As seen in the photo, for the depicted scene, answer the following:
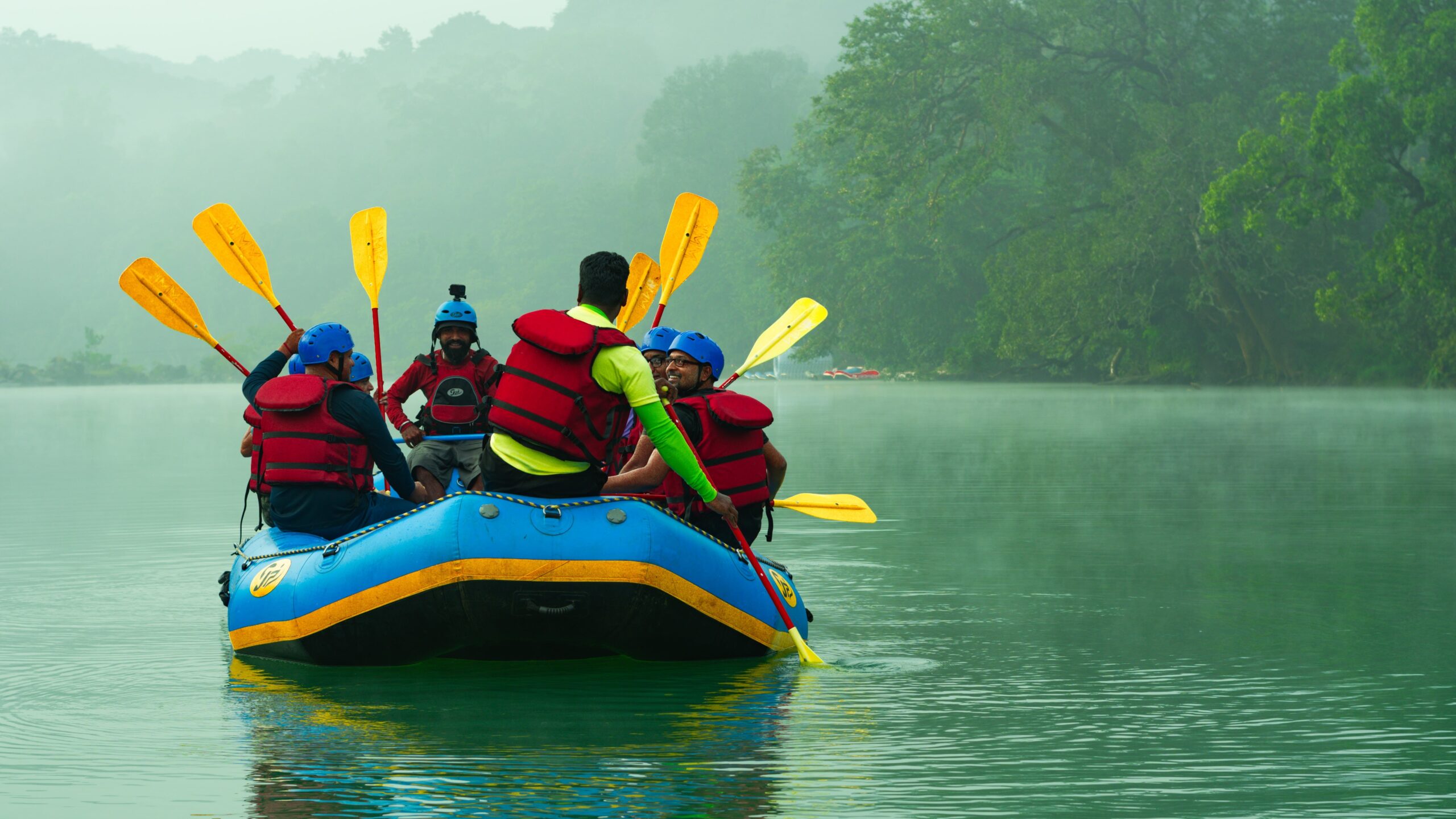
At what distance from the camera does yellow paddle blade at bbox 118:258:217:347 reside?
9109 millimetres

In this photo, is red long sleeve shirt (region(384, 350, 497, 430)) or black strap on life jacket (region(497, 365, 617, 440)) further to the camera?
red long sleeve shirt (region(384, 350, 497, 430))

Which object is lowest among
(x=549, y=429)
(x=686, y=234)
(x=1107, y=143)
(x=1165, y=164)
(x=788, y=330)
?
(x=549, y=429)

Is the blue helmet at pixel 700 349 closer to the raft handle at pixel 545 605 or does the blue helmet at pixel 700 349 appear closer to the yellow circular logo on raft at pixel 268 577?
the raft handle at pixel 545 605

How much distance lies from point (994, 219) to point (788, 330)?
43.2 meters

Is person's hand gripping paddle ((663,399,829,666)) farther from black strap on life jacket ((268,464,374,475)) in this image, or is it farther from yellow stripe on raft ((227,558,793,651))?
black strap on life jacket ((268,464,374,475))


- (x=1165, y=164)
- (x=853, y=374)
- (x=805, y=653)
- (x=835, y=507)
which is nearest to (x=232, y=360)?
(x=835, y=507)

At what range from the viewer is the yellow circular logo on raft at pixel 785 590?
667 centimetres

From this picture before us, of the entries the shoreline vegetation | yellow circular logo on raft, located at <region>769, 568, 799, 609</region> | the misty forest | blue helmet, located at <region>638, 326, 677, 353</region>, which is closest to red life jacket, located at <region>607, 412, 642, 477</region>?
blue helmet, located at <region>638, 326, 677, 353</region>

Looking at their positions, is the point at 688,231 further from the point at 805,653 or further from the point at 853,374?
the point at 853,374

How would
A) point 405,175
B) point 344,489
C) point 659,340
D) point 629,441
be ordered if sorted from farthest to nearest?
point 405,175, point 659,340, point 629,441, point 344,489

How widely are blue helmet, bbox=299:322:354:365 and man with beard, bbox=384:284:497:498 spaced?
4.70 feet

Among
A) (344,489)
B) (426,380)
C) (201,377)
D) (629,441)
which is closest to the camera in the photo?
(344,489)

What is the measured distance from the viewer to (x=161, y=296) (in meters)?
Answer: 9.16

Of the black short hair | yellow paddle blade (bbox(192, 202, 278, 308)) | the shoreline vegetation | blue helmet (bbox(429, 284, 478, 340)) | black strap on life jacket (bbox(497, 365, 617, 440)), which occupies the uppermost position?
yellow paddle blade (bbox(192, 202, 278, 308))
